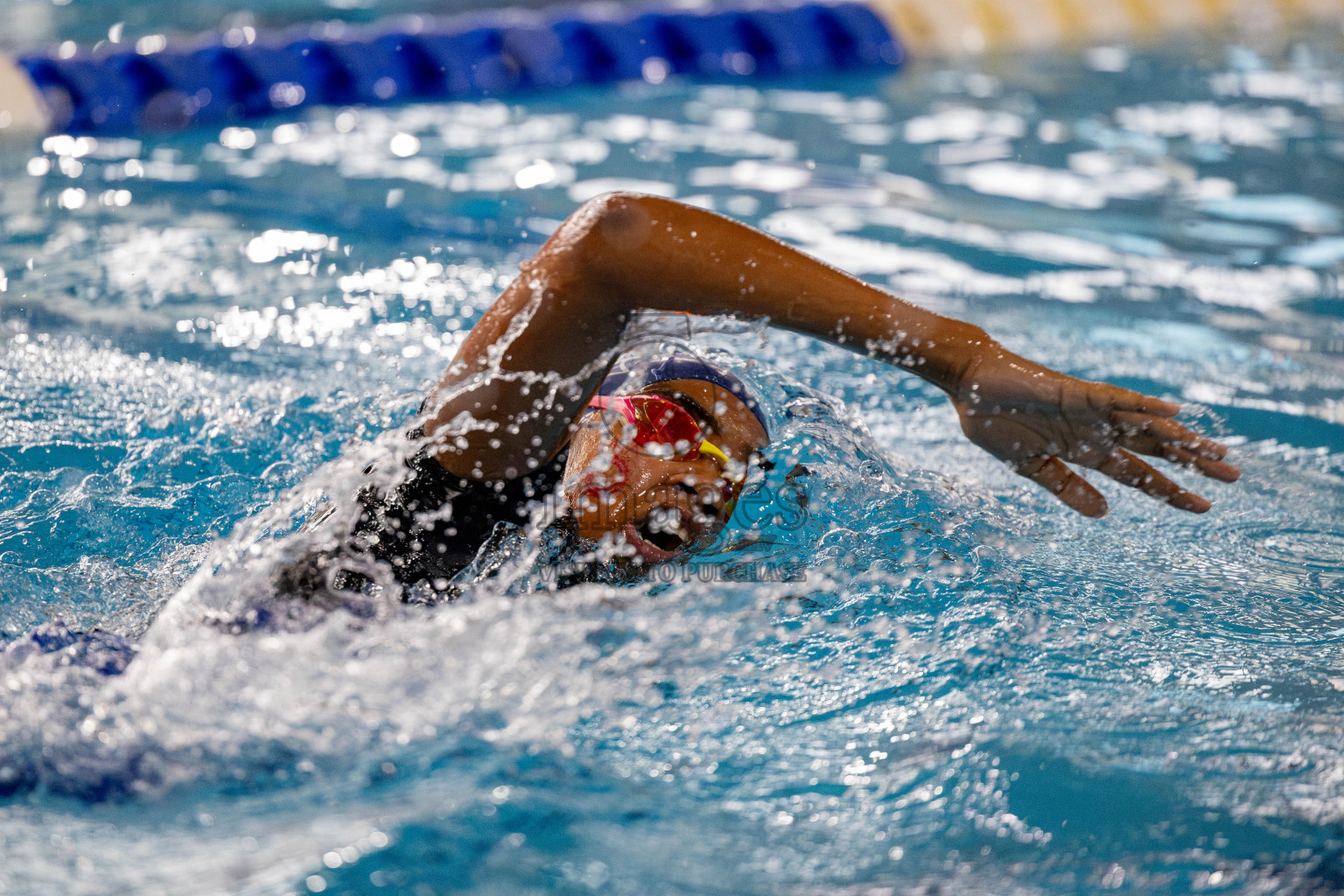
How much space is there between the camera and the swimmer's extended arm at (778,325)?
1.65 metres

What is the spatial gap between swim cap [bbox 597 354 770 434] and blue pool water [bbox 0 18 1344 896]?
20cm

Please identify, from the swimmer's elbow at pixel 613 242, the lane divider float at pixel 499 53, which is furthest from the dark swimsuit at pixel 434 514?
the lane divider float at pixel 499 53

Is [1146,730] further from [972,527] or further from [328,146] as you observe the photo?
[328,146]

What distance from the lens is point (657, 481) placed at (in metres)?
1.92

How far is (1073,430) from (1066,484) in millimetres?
130

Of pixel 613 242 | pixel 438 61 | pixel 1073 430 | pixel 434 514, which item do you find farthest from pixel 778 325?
pixel 438 61

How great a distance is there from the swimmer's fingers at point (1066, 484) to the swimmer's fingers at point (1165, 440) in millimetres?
117

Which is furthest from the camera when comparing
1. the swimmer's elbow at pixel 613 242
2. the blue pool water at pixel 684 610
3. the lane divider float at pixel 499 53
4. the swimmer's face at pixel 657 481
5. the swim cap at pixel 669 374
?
the lane divider float at pixel 499 53

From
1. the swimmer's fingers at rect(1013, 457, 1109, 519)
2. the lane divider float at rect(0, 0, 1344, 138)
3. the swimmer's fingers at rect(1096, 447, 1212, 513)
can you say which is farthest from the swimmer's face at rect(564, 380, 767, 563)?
the lane divider float at rect(0, 0, 1344, 138)

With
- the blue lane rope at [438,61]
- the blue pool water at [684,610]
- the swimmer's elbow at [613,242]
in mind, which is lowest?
the blue pool water at [684,610]

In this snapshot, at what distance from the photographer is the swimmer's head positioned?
1930mm

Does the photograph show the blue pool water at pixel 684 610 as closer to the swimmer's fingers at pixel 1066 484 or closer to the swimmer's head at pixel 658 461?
the swimmer's head at pixel 658 461

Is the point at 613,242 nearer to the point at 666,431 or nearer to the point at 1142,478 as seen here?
the point at 666,431

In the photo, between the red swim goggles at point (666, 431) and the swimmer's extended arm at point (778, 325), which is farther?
the red swim goggles at point (666, 431)
